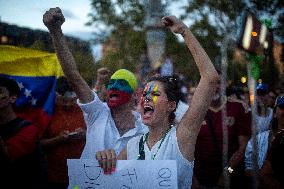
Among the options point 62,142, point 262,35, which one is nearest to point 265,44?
point 262,35

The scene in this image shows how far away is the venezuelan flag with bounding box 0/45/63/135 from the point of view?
13.9ft

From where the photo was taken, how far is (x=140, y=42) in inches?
707

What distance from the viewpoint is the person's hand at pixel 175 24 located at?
2221mm

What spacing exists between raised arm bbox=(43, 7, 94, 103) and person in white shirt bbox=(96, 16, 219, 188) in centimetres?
53

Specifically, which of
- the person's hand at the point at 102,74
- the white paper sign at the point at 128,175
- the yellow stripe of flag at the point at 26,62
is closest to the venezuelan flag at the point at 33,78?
the yellow stripe of flag at the point at 26,62

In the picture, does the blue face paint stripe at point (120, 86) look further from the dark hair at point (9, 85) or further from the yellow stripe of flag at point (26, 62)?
the yellow stripe of flag at point (26, 62)

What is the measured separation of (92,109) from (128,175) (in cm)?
84

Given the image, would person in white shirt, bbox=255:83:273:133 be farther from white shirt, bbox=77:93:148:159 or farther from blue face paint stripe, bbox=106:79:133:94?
white shirt, bbox=77:93:148:159

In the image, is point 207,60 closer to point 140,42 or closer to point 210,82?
point 210,82

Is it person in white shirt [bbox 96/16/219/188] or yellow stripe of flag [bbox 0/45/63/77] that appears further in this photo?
yellow stripe of flag [bbox 0/45/63/77]

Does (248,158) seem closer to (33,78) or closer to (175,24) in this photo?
(175,24)

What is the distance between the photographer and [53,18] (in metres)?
→ 2.38

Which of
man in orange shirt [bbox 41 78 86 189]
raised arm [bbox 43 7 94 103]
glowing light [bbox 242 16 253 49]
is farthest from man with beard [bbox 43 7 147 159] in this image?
glowing light [bbox 242 16 253 49]

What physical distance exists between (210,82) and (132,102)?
4.60 ft
